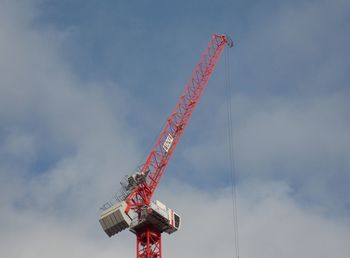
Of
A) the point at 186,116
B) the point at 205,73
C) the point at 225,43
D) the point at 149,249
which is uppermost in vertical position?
the point at 225,43

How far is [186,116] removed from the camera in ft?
463

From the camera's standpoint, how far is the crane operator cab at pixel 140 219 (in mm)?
121188

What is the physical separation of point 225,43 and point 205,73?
38.0ft

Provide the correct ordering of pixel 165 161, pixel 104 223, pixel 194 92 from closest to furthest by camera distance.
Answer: pixel 104 223, pixel 165 161, pixel 194 92

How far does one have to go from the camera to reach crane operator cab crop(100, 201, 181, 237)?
121188 millimetres

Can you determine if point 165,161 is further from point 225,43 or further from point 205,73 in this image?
point 225,43

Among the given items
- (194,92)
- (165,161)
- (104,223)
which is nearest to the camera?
→ (104,223)

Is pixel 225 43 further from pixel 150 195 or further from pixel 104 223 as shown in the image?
pixel 104 223

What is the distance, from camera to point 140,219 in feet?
406

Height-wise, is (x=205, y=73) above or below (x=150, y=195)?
above

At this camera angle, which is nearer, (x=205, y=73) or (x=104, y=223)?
(x=104, y=223)

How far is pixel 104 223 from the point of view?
399 feet

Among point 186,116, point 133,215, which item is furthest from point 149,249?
point 186,116

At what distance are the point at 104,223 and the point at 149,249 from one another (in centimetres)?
1126
